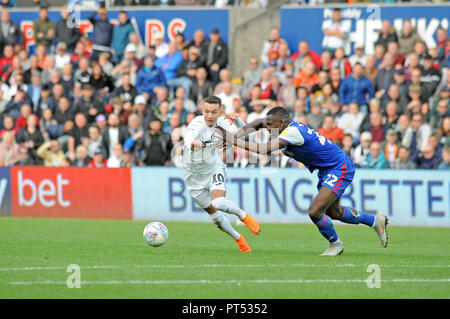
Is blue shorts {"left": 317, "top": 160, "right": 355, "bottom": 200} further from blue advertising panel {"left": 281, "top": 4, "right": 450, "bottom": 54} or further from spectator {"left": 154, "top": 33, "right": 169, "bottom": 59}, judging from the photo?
spectator {"left": 154, "top": 33, "right": 169, "bottom": 59}

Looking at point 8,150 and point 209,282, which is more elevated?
point 8,150

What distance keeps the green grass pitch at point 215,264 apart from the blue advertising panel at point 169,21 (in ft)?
29.2

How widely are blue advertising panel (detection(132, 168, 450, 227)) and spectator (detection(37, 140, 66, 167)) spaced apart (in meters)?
2.42

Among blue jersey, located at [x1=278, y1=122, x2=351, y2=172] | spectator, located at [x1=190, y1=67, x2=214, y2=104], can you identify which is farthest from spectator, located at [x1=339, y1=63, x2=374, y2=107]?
blue jersey, located at [x1=278, y1=122, x2=351, y2=172]

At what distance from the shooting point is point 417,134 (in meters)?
20.1

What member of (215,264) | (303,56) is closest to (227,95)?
(303,56)

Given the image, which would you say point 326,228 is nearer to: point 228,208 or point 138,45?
point 228,208

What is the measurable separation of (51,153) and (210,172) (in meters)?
9.78

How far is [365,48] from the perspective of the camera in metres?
23.1

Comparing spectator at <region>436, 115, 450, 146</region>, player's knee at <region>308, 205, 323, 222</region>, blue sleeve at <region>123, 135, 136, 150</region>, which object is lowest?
player's knee at <region>308, 205, 323, 222</region>

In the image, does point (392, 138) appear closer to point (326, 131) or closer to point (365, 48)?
point (326, 131)

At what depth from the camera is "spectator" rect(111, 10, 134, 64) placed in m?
25.0
